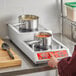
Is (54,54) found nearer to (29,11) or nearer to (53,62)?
(53,62)

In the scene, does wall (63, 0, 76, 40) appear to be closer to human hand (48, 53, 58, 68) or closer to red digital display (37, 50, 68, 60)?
red digital display (37, 50, 68, 60)

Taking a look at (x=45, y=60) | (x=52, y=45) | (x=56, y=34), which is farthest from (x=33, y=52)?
(x=56, y=34)

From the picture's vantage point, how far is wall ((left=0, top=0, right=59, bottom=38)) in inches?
73.3

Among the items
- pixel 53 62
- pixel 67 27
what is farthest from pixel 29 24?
pixel 53 62

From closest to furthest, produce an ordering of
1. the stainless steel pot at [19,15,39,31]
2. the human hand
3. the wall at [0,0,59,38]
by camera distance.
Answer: the human hand, the stainless steel pot at [19,15,39,31], the wall at [0,0,59,38]

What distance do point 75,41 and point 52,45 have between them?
0.35 meters

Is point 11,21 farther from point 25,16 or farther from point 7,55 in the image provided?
point 7,55

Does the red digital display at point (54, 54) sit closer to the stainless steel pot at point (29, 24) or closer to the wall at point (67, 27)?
the stainless steel pot at point (29, 24)

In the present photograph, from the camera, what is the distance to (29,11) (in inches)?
75.7

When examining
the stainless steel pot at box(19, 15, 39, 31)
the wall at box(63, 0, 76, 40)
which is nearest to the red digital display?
the stainless steel pot at box(19, 15, 39, 31)

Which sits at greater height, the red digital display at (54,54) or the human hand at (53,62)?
the red digital display at (54,54)

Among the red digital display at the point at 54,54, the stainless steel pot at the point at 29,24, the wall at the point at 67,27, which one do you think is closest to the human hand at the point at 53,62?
the red digital display at the point at 54,54

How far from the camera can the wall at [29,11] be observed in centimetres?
186

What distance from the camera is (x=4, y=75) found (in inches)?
52.2
